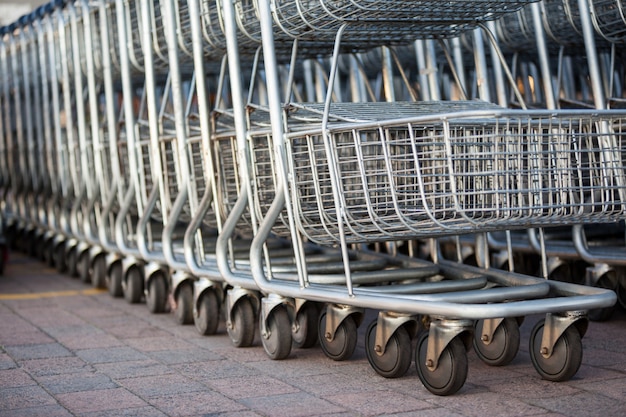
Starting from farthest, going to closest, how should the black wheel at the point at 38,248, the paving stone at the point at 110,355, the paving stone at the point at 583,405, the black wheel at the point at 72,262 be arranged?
1. the black wheel at the point at 38,248
2. the black wheel at the point at 72,262
3. the paving stone at the point at 110,355
4. the paving stone at the point at 583,405

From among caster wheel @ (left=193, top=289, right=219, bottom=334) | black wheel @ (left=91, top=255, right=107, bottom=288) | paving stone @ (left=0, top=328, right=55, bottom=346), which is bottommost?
paving stone @ (left=0, top=328, right=55, bottom=346)

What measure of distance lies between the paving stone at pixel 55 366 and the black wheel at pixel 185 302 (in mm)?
939

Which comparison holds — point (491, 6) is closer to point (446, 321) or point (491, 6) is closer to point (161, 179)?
point (446, 321)

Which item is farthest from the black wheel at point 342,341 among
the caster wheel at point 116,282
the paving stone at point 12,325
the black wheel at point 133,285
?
the caster wheel at point 116,282

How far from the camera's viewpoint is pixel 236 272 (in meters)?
5.16

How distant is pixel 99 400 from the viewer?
408cm

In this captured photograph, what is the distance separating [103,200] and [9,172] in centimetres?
333

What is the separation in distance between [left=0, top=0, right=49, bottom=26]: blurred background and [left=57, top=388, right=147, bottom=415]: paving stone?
50.1ft

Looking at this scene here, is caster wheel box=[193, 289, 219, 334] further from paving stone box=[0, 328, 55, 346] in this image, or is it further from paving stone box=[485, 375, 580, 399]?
paving stone box=[485, 375, 580, 399]

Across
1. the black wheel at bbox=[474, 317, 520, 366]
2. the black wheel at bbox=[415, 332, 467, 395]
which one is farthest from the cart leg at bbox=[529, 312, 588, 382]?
the black wheel at bbox=[415, 332, 467, 395]

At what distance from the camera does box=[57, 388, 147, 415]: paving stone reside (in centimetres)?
395

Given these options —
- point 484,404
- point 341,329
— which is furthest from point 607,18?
point 484,404

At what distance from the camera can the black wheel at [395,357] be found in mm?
4207

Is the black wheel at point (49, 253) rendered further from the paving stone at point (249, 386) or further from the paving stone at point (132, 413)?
the paving stone at point (132, 413)
